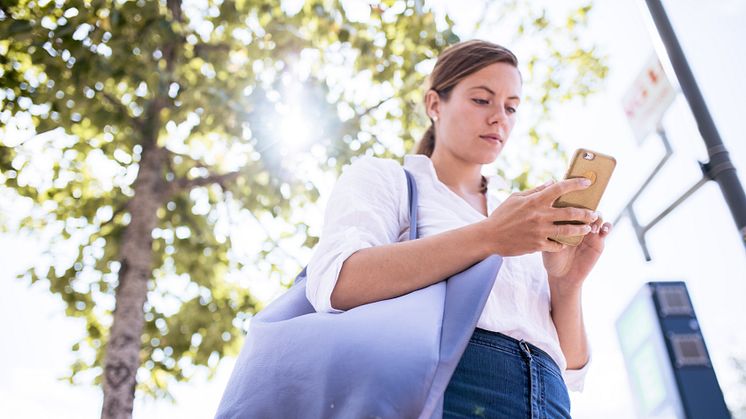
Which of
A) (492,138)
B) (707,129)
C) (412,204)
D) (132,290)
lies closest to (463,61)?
(492,138)

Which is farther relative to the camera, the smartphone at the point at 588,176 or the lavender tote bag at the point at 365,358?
the smartphone at the point at 588,176

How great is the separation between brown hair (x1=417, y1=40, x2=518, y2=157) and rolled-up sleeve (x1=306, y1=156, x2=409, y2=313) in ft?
1.26

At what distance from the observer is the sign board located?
351 centimetres

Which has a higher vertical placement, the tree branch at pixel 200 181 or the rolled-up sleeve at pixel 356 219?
the tree branch at pixel 200 181

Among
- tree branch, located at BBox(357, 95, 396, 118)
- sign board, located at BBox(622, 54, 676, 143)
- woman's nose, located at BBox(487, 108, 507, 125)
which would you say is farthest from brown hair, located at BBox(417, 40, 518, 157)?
tree branch, located at BBox(357, 95, 396, 118)

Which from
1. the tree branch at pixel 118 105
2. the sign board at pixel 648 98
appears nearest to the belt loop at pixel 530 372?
the sign board at pixel 648 98

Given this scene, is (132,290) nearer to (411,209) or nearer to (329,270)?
(411,209)

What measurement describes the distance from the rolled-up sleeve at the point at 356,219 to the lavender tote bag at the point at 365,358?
0.41 ft

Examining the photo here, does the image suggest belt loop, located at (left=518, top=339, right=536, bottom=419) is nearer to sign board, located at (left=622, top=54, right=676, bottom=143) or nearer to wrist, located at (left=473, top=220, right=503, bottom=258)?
wrist, located at (left=473, top=220, right=503, bottom=258)

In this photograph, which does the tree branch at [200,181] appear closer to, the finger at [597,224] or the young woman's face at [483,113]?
the young woman's face at [483,113]

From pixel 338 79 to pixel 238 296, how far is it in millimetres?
2460

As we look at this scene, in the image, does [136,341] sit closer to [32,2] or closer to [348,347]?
[32,2]

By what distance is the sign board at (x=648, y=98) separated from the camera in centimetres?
351

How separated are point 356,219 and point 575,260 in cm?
60
